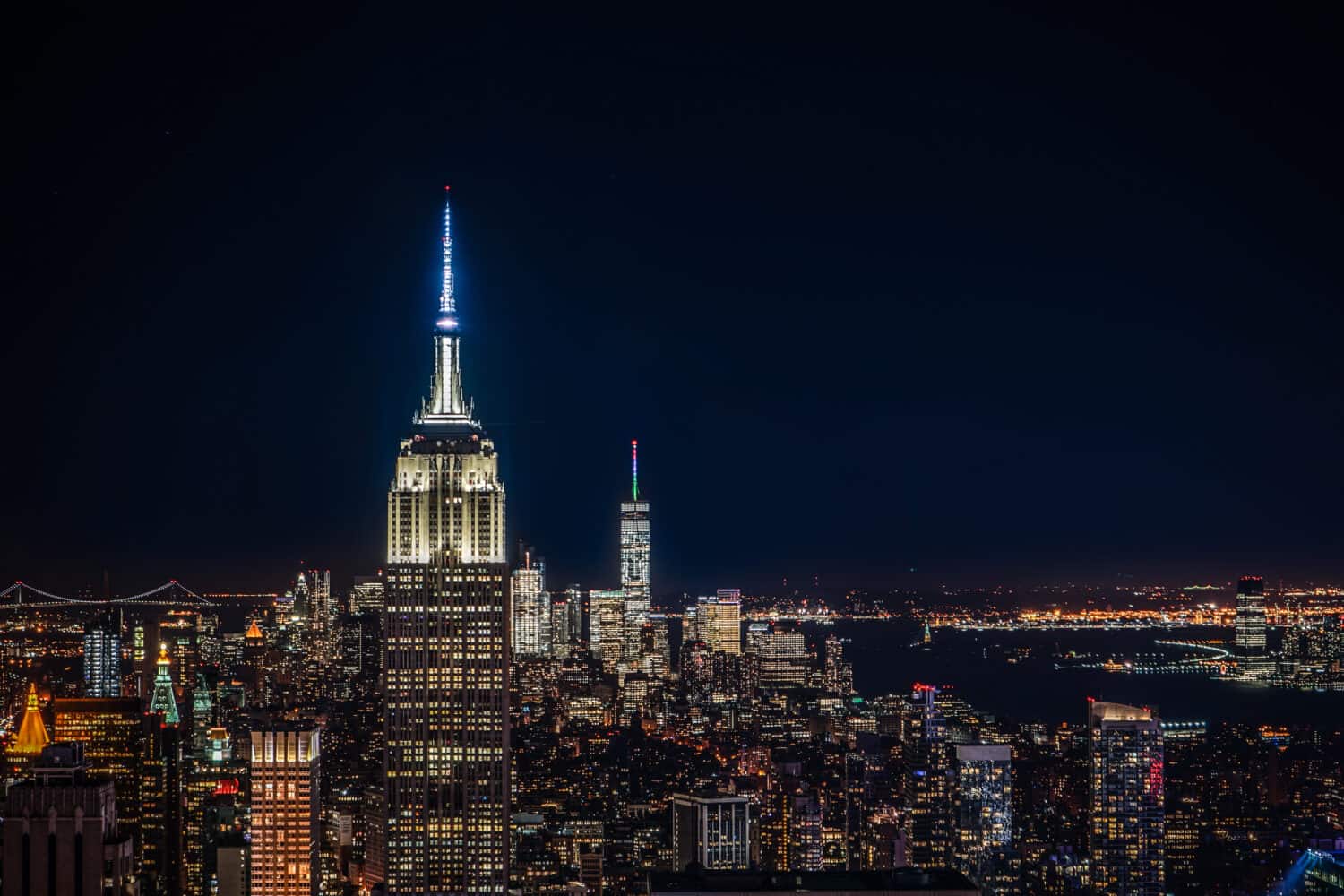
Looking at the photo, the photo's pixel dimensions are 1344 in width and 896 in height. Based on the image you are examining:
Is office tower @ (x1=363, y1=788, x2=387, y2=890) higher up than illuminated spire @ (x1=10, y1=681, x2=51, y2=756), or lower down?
lower down

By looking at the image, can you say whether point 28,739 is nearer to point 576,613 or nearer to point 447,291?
point 447,291

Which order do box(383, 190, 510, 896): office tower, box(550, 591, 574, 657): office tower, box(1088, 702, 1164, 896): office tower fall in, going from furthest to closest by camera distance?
box(550, 591, 574, 657): office tower → box(1088, 702, 1164, 896): office tower → box(383, 190, 510, 896): office tower

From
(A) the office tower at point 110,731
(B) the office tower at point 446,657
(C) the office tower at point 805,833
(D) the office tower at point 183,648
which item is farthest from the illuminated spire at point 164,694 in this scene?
(C) the office tower at point 805,833

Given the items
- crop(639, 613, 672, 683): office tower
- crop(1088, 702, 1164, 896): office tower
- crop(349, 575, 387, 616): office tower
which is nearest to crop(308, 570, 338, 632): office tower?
crop(349, 575, 387, 616): office tower

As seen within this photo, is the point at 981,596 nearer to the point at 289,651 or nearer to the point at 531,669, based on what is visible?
the point at 531,669

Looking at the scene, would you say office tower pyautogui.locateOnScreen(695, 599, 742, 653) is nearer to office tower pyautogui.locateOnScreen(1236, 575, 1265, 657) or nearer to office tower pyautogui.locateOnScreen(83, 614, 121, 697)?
office tower pyautogui.locateOnScreen(1236, 575, 1265, 657)

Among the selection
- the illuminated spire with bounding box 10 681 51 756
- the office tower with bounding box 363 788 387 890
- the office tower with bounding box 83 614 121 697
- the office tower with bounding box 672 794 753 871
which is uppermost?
the office tower with bounding box 83 614 121 697

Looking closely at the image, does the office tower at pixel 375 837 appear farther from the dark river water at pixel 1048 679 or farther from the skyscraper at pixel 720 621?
the dark river water at pixel 1048 679

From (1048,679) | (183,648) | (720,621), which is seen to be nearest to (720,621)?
(720,621)
